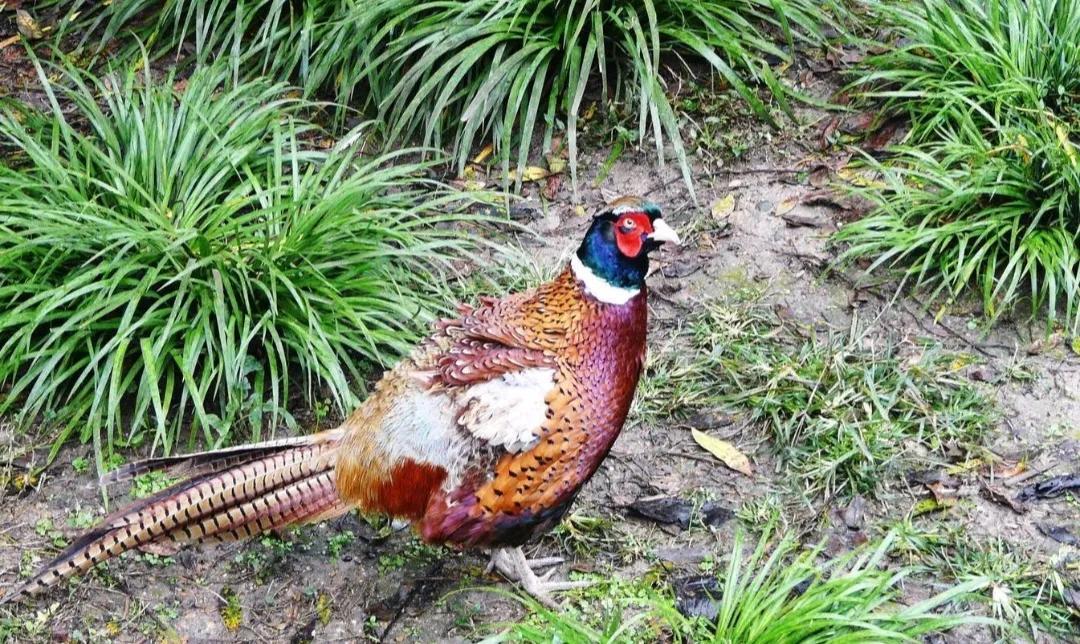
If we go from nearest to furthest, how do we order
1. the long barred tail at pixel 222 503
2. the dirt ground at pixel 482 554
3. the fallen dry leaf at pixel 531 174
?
the long barred tail at pixel 222 503 → the dirt ground at pixel 482 554 → the fallen dry leaf at pixel 531 174

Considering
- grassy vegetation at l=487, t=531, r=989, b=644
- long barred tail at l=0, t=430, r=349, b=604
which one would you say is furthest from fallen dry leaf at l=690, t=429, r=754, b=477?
long barred tail at l=0, t=430, r=349, b=604

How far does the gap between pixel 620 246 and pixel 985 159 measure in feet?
6.14

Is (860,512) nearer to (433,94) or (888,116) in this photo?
(888,116)

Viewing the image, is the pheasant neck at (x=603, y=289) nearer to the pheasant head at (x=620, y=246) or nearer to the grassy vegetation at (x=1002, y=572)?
the pheasant head at (x=620, y=246)

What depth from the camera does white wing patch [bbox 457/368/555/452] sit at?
130 inches

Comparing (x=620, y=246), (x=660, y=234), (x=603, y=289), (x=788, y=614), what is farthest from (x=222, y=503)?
(x=788, y=614)

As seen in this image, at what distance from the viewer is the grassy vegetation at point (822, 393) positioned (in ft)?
13.0

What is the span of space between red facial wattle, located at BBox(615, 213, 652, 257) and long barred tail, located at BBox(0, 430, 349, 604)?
1.03m

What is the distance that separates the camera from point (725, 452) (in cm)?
406

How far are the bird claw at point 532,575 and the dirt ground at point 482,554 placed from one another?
6 cm

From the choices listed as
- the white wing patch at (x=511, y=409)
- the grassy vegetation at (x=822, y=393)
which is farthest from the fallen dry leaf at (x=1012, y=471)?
the white wing patch at (x=511, y=409)

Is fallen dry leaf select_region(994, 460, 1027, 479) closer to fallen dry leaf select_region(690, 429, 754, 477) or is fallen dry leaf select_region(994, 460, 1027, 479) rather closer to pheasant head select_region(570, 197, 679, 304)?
fallen dry leaf select_region(690, 429, 754, 477)

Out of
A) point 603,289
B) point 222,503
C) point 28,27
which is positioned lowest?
point 222,503

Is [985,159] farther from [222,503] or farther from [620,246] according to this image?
[222,503]
